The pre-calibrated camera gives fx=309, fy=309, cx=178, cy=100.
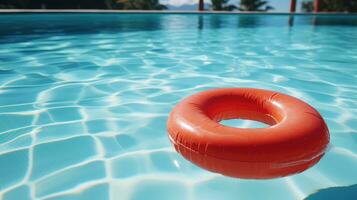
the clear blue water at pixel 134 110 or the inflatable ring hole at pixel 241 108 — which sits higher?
the inflatable ring hole at pixel 241 108

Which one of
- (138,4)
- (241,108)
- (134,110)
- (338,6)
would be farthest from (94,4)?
(241,108)

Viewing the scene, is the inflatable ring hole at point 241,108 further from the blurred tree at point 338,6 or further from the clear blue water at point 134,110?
the blurred tree at point 338,6

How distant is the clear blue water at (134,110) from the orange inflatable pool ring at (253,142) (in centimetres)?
25

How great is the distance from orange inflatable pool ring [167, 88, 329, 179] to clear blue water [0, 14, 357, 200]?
25 centimetres

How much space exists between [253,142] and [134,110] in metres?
1.74

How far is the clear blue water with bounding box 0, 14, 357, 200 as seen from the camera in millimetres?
2012

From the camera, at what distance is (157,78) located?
170 inches

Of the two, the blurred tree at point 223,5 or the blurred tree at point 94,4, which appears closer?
the blurred tree at point 94,4

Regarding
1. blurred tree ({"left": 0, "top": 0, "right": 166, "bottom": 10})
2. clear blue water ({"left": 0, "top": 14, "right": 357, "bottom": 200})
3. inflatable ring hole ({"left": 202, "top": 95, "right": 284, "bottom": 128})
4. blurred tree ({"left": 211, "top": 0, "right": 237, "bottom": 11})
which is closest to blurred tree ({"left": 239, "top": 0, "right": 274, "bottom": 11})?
blurred tree ({"left": 211, "top": 0, "right": 237, "bottom": 11})

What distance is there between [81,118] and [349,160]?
7.59 ft

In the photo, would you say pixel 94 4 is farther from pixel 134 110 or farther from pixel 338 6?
pixel 134 110

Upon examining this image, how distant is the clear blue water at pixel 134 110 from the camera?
2.01 m

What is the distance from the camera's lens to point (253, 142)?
168 centimetres

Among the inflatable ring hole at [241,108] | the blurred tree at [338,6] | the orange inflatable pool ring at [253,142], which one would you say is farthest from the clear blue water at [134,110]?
the blurred tree at [338,6]
